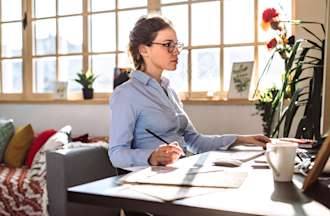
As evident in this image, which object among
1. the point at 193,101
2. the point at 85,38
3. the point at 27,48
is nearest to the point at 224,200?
the point at 193,101

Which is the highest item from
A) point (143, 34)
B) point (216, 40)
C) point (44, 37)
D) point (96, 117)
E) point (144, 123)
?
point (44, 37)

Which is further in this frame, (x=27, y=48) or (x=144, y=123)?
(x=27, y=48)

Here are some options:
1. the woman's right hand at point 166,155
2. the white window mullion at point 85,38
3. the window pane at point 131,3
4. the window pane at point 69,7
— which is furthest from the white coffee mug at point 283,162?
the window pane at point 69,7

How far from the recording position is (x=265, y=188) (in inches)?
40.4

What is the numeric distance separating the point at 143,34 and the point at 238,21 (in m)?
1.84

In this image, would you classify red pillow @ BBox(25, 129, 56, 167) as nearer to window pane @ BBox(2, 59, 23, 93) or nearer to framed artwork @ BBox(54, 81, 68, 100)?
framed artwork @ BBox(54, 81, 68, 100)

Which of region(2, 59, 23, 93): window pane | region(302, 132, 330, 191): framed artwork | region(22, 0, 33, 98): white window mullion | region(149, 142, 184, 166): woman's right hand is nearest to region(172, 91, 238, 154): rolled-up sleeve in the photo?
region(149, 142, 184, 166): woman's right hand

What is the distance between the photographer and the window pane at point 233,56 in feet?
11.9

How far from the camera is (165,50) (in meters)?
1.95

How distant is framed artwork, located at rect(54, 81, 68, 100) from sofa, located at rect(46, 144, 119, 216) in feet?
4.23

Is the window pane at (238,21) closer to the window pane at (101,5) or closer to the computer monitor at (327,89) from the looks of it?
the window pane at (101,5)

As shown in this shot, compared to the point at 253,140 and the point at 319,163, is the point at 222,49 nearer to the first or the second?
the point at 253,140

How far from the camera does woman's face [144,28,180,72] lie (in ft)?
6.39

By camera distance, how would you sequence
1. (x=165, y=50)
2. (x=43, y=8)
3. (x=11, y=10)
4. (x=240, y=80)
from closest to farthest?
1. (x=165, y=50)
2. (x=240, y=80)
3. (x=43, y=8)
4. (x=11, y=10)
